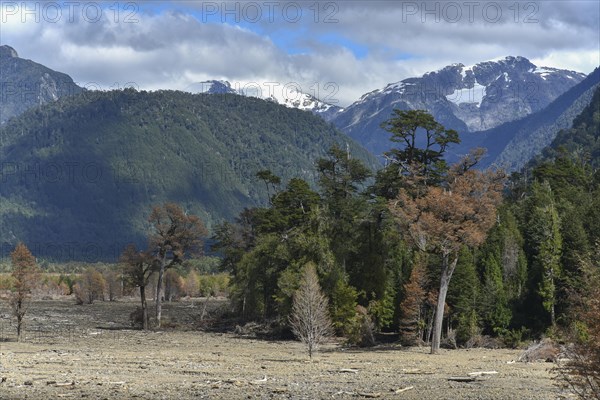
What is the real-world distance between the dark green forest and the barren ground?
456 cm

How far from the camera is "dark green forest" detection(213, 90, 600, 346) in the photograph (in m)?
55.5

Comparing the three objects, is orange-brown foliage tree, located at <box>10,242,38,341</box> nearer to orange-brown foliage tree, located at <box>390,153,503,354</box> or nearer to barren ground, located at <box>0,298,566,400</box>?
barren ground, located at <box>0,298,566,400</box>

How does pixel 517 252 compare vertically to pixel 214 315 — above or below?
above

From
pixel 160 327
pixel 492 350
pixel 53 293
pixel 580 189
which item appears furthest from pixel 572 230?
pixel 53 293

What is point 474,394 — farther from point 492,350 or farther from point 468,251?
point 468,251

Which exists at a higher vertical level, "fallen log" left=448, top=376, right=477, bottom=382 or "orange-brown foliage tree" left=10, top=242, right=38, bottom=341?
"orange-brown foliage tree" left=10, top=242, right=38, bottom=341

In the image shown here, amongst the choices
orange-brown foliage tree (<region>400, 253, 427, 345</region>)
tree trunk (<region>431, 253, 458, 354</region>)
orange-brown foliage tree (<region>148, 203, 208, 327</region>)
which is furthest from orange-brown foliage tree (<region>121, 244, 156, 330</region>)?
tree trunk (<region>431, 253, 458, 354</region>)

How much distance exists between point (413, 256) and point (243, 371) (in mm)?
26094

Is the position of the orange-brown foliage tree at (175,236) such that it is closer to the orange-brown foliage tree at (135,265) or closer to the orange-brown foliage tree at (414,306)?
the orange-brown foliage tree at (135,265)

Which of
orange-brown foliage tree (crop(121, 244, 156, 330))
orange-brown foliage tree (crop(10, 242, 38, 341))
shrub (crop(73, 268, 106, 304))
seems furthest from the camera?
shrub (crop(73, 268, 106, 304))

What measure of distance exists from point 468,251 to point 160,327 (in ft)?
104

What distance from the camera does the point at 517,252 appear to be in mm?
61875

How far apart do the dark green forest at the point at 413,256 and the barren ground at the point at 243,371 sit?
4.56 meters

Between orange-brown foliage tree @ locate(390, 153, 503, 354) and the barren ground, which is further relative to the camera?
orange-brown foliage tree @ locate(390, 153, 503, 354)
